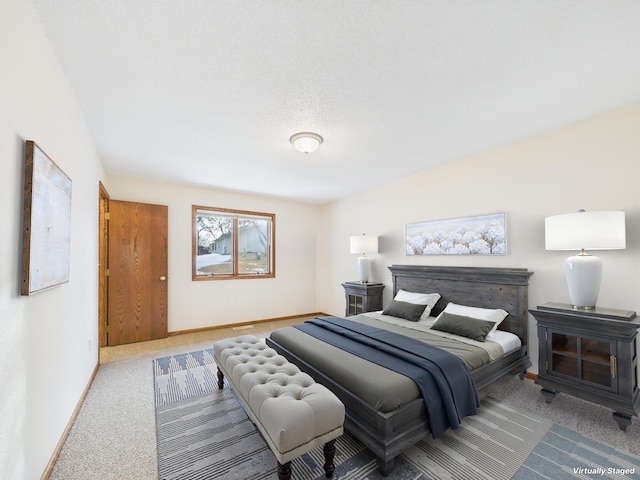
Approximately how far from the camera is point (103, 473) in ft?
5.63

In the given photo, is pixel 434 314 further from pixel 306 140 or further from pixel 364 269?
pixel 306 140

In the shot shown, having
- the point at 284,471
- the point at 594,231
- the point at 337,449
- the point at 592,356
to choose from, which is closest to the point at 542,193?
the point at 594,231

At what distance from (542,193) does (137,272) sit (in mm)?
5347

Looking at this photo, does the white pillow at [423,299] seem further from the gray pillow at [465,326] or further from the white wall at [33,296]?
the white wall at [33,296]

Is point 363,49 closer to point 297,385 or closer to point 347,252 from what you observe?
point 297,385

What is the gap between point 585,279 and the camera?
7.77ft

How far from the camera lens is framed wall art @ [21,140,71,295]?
4.51 feet

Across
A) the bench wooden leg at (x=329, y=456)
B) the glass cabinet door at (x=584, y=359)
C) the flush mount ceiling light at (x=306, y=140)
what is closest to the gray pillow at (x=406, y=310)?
the glass cabinet door at (x=584, y=359)

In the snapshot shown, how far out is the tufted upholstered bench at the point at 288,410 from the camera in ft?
4.92

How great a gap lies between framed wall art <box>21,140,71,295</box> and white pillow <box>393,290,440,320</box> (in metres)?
3.49

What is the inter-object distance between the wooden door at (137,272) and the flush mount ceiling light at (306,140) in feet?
9.23

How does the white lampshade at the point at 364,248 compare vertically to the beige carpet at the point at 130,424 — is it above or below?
above

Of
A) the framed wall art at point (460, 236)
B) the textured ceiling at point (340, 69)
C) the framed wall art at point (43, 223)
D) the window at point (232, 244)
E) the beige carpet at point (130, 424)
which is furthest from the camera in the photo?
the window at point (232, 244)

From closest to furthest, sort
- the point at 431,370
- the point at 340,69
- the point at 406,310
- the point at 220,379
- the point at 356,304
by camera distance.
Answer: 1. the point at 340,69
2. the point at 431,370
3. the point at 220,379
4. the point at 406,310
5. the point at 356,304
